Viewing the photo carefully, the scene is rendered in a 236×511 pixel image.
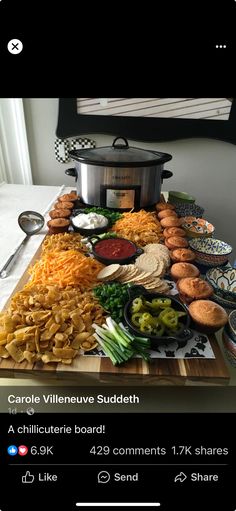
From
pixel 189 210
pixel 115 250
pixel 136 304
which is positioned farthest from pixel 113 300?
pixel 189 210

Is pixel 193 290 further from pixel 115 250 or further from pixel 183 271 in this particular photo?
pixel 115 250

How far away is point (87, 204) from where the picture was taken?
1455 millimetres

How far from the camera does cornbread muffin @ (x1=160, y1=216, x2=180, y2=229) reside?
126cm

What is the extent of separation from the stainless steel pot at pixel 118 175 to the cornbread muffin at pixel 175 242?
365 millimetres

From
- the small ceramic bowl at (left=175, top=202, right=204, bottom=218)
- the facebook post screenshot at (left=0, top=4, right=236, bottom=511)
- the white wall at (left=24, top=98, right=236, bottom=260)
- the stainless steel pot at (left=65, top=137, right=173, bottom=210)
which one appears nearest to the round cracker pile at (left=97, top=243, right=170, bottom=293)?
the facebook post screenshot at (left=0, top=4, right=236, bottom=511)

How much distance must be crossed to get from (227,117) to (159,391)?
6.34 ft

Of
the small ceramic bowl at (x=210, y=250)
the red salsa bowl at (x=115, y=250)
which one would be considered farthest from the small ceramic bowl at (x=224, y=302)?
the red salsa bowl at (x=115, y=250)

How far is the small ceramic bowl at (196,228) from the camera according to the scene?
1.22 meters

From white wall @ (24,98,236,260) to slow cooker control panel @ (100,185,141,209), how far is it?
0.89 m

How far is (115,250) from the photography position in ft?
3.43

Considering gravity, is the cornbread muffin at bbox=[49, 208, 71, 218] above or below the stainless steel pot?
below

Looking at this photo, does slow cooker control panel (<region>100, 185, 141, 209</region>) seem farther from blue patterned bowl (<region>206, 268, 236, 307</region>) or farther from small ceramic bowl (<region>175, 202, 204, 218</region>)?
blue patterned bowl (<region>206, 268, 236, 307</region>)
